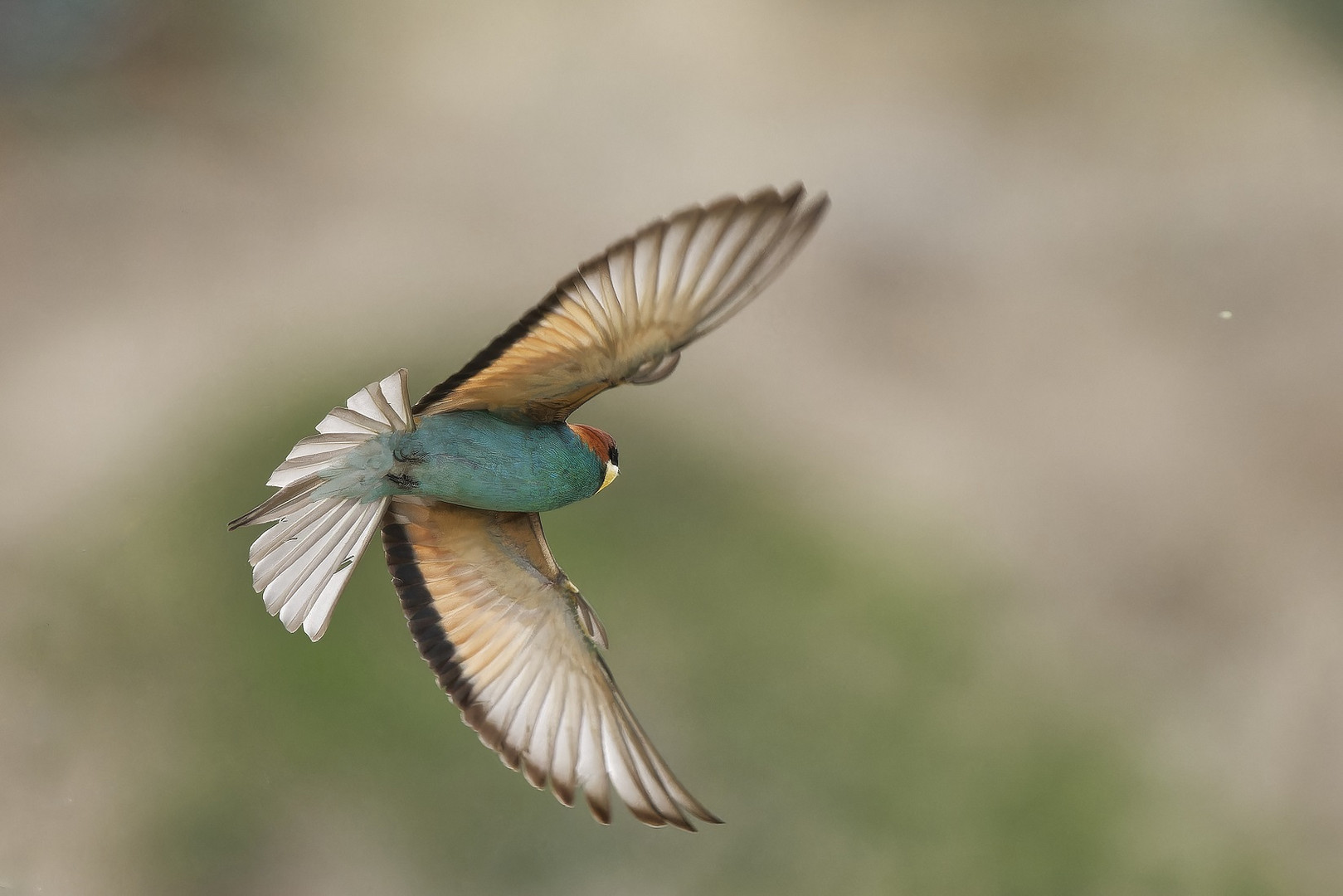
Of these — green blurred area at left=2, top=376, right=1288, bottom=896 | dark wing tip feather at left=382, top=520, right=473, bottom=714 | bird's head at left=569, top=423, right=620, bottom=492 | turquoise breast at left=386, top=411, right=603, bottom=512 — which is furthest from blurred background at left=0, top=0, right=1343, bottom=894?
turquoise breast at left=386, top=411, right=603, bottom=512

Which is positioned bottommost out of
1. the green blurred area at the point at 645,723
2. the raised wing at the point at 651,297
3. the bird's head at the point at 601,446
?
the green blurred area at the point at 645,723

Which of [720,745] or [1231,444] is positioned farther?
[1231,444]

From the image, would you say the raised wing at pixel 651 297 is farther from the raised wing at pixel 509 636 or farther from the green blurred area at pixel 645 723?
the green blurred area at pixel 645 723

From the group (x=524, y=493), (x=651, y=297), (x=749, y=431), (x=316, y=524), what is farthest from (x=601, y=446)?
(x=749, y=431)

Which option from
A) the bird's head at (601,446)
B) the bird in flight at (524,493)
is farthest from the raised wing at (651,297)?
the bird's head at (601,446)

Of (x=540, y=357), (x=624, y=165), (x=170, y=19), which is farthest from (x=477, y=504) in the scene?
(x=170, y=19)

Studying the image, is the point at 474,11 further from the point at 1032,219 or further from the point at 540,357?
the point at 540,357
